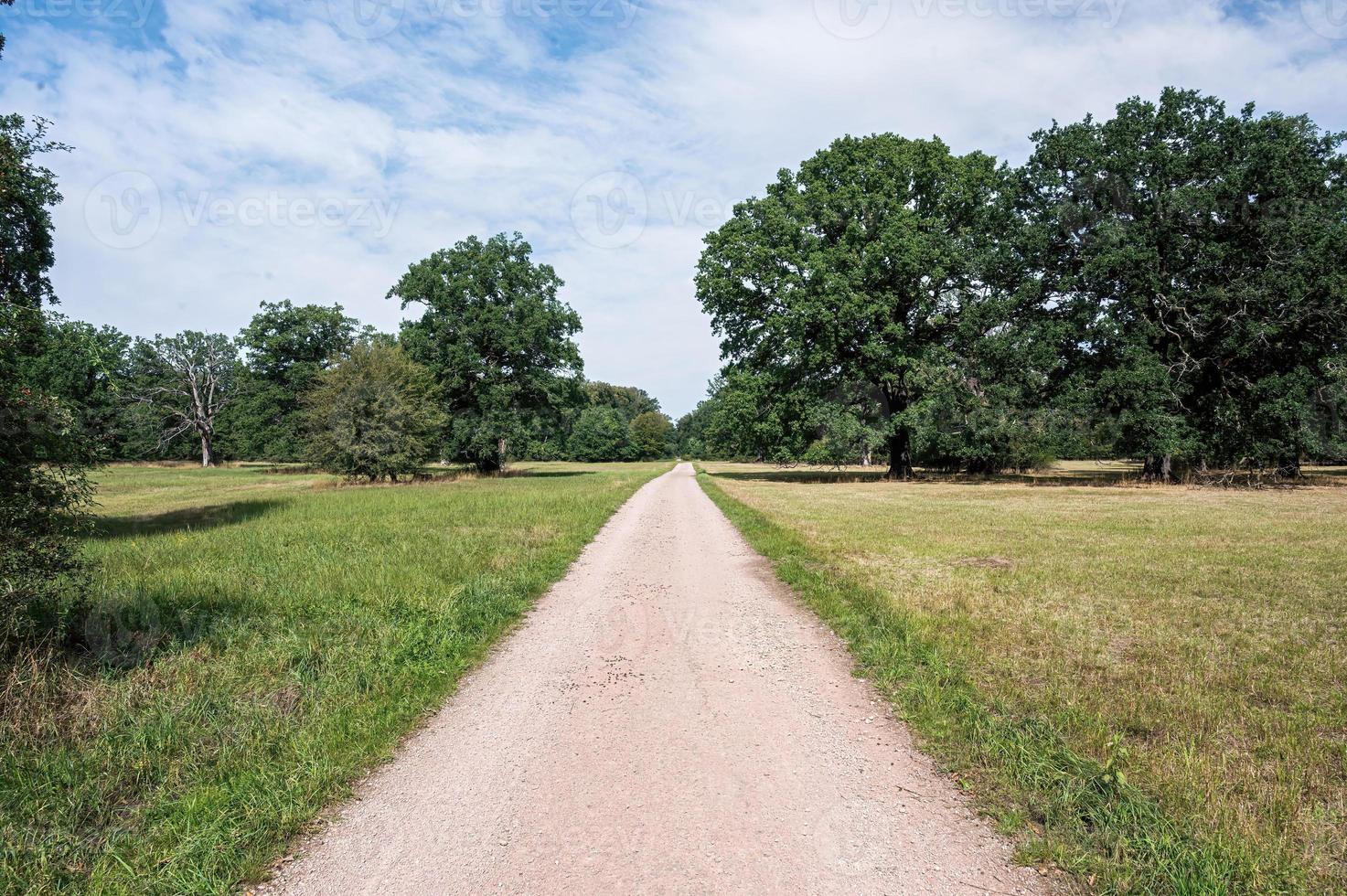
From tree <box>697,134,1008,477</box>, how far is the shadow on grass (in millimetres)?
25697

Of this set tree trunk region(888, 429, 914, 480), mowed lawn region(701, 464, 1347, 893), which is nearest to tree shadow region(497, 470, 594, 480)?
tree trunk region(888, 429, 914, 480)

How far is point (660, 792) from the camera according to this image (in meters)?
3.51

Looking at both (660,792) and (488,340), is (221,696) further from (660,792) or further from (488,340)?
(488,340)

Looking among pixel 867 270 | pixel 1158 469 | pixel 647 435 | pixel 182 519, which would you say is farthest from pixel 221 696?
pixel 647 435

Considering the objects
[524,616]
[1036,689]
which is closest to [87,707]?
[524,616]

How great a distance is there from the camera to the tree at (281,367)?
59.8 meters

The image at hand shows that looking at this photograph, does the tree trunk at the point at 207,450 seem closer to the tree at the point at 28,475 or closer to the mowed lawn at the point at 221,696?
the mowed lawn at the point at 221,696

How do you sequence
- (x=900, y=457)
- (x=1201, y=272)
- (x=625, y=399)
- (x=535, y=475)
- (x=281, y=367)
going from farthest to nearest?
(x=625, y=399)
(x=281, y=367)
(x=535, y=475)
(x=900, y=457)
(x=1201, y=272)

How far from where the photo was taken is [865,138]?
3559 centimetres

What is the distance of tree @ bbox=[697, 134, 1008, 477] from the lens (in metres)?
32.3

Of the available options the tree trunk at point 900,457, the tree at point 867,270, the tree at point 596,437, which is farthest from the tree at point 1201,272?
the tree at point 596,437

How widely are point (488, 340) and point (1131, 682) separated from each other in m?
42.4

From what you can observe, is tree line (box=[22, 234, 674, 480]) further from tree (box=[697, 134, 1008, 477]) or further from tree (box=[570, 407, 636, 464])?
tree (box=[570, 407, 636, 464])

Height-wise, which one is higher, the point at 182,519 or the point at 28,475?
the point at 28,475
